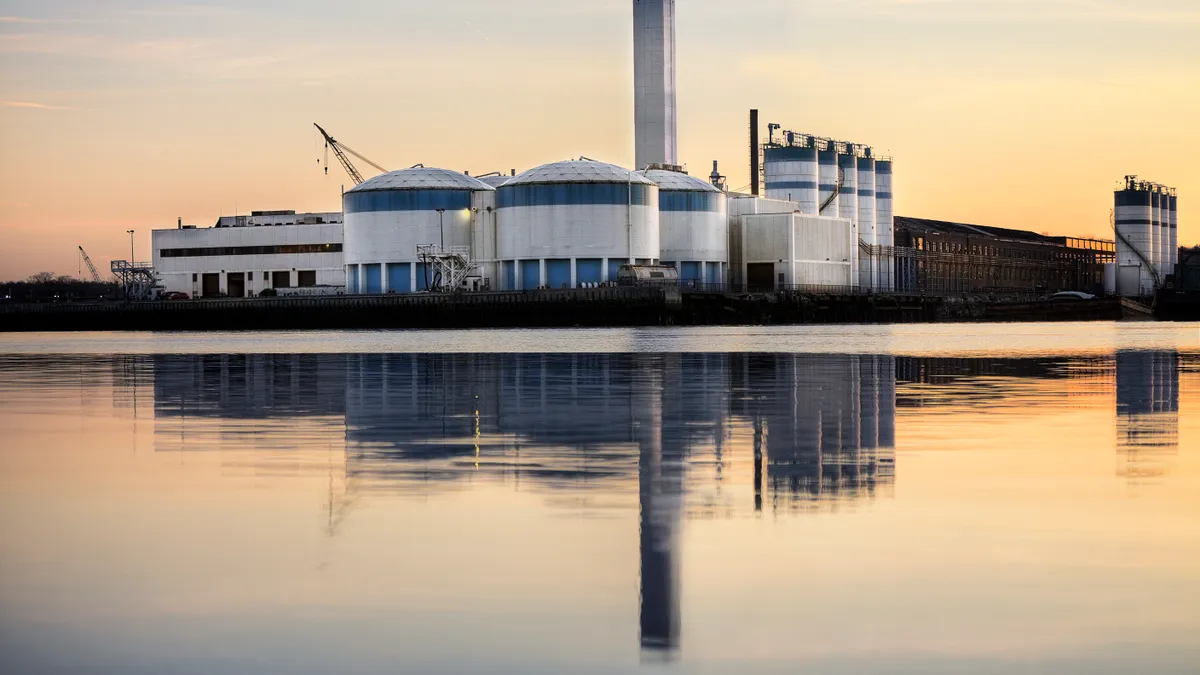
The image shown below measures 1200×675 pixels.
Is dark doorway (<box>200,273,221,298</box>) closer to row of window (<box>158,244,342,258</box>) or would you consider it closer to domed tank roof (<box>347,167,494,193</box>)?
row of window (<box>158,244,342,258</box>)

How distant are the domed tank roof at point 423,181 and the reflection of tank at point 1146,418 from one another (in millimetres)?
102492

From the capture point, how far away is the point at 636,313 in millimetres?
123125

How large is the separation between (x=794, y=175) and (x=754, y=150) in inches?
259

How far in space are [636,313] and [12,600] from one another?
114095 mm

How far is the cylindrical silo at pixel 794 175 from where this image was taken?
17812cm

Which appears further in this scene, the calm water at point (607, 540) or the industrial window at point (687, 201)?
the industrial window at point (687, 201)

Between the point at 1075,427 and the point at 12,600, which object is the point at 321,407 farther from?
the point at 12,600

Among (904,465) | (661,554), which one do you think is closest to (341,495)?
(661,554)

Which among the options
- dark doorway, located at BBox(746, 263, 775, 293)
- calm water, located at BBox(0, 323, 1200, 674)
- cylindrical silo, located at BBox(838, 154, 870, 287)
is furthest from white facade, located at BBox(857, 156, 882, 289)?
calm water, located at BBox(0, 323, 1200, 674)

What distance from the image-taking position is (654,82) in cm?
15475

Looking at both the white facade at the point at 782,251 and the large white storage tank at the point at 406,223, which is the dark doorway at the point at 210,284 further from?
the white facade at the point at 782,251

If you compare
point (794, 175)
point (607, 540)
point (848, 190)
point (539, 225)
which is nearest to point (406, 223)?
point (539, 225)

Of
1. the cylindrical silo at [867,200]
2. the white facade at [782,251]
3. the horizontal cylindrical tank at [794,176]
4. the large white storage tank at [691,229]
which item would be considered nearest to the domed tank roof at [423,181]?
the large white storage tank at [691,229]

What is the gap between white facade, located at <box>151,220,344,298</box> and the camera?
6063 inches
